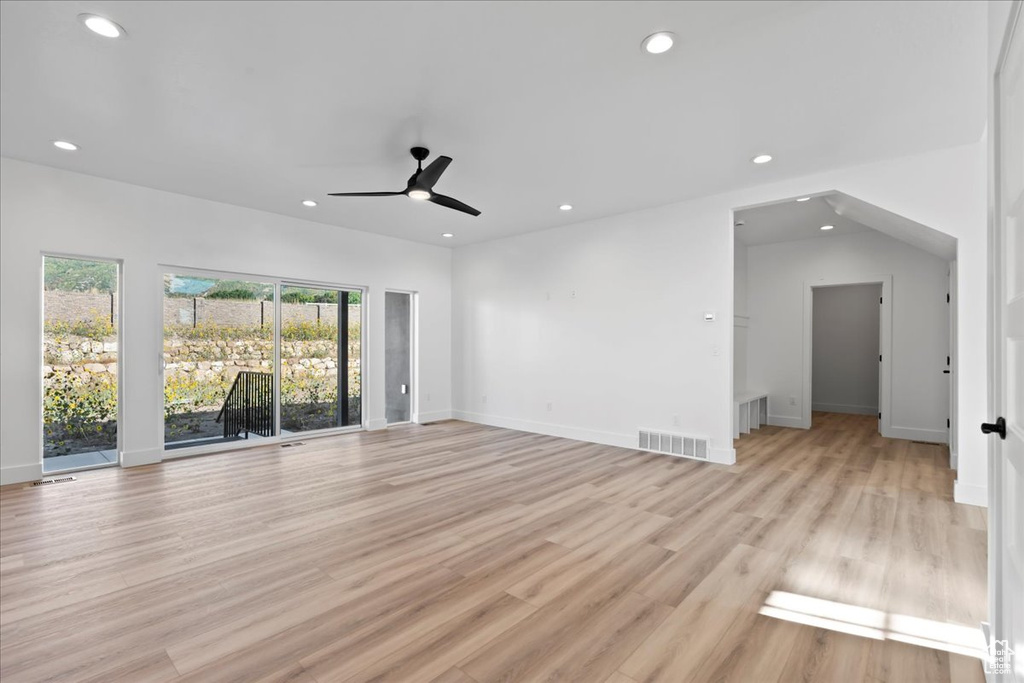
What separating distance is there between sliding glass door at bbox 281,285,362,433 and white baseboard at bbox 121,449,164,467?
1.32 meters

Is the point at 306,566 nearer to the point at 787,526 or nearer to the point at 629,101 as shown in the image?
the point at 787,526

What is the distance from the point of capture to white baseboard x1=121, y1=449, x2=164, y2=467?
15.2 ft

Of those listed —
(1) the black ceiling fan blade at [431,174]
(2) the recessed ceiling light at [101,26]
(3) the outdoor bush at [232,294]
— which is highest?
(2) the recessed ceiling light at [101,26]

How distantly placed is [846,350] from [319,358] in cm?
928

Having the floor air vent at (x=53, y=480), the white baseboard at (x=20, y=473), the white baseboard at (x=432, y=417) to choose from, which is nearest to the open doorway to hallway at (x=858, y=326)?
the white baseboard at (x=432, y=417)

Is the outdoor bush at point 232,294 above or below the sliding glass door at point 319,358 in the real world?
above

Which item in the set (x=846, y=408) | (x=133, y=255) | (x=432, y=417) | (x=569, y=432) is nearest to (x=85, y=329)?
(x=133, y=255)

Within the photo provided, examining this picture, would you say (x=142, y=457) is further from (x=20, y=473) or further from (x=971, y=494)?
(x=971, y=494)

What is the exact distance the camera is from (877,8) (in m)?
2.14

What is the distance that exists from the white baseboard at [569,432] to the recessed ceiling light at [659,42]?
3.89 metres

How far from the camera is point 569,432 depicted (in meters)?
6.12

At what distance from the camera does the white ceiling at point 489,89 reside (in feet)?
7.33

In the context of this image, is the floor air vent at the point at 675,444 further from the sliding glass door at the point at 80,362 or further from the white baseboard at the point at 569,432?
the sliding glass door at the point at 80,362

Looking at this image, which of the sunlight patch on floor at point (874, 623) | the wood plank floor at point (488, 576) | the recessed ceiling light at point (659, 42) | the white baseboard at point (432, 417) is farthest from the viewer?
the white baseboard at point (432, 417)
